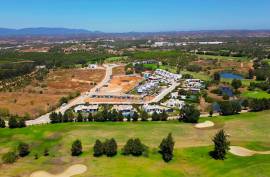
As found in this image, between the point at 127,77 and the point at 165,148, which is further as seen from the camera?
the point at 127,77

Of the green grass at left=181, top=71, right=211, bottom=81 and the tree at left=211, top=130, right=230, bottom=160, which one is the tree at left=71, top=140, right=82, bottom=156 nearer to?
the tree at left=211, top=130, right=230, bottom=160

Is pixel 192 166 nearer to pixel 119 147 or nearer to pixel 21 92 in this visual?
pixel 119 147

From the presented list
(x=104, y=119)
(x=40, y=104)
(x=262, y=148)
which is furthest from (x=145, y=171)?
(x=40, y=104)

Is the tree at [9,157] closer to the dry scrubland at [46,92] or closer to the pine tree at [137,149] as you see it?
the pine tree at [137,149]

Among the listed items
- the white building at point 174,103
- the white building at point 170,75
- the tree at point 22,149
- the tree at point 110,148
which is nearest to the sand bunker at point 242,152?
the tree at point 110,148

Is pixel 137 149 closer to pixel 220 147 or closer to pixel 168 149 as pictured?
pixel 168 149

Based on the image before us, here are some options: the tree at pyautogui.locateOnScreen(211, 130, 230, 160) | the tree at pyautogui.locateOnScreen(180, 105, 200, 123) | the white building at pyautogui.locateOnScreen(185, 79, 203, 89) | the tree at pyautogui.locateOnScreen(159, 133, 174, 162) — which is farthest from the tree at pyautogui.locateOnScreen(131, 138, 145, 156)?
the white building at pyautogui.locateOnScreen(185, 79, 203, 89)

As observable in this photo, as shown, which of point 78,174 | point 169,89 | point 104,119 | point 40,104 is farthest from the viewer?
point 169,89
